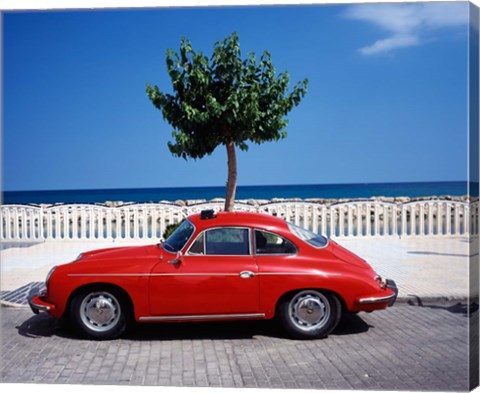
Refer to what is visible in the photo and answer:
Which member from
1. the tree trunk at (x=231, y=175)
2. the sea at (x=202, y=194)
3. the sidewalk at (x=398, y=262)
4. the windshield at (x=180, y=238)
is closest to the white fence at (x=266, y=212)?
the sidewalk at (x=398, y=262)

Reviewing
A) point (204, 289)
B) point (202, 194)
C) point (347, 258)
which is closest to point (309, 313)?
point (347, 258)

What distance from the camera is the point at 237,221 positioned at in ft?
20.9

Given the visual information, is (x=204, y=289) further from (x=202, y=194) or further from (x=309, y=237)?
(x=202, y=194)

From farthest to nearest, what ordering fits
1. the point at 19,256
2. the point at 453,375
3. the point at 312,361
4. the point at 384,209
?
the point at 384,209 < the point at 19,256 < the point at 312,361 < the point at 453,375

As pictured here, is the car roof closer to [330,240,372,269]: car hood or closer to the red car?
the red car

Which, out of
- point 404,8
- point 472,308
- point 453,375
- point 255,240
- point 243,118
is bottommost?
point 453,375

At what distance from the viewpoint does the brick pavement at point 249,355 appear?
16.4 feet

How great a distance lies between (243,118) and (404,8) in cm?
284

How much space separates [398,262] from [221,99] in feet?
16.2

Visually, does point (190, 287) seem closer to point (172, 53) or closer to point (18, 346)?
point (18, 346)

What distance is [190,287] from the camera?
5996 millimetres

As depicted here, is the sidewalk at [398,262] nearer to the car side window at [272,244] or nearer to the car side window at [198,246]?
the car side window at [272,244]

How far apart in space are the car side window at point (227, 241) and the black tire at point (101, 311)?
1054 millimetres

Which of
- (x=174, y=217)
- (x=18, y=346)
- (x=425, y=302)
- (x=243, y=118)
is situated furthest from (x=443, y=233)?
(x=18, y=346)
